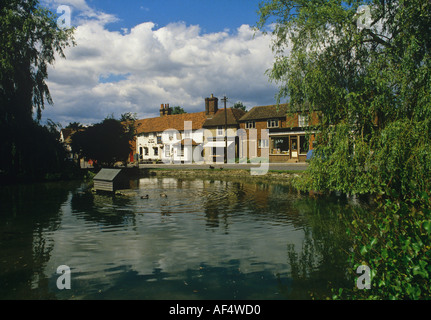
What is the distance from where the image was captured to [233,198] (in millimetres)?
19141

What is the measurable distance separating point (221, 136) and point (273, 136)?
9.71m

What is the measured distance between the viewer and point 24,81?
88.7 feet

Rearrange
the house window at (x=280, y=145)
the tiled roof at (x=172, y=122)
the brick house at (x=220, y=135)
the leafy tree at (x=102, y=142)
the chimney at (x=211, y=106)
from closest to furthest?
the leafy tree at (x=102, y=142)
the house window at (x=280, y=145)
the brick house at (x=220, y=135)
the chimney at (x=211, y=106)
the tiled roof at (x=172, y=122)

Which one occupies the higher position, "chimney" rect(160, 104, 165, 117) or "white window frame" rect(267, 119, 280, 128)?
"chimney" rect(160, 104, 165, 117)

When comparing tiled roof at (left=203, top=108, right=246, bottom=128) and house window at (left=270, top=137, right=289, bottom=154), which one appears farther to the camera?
tiled roof at (left=203, top=108, right=246, bottom=128)

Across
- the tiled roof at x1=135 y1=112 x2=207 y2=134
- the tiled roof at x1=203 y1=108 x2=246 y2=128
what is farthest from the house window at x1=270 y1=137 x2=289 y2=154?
the tiled roof at x1=135 y1=112 x2=207 y2=134

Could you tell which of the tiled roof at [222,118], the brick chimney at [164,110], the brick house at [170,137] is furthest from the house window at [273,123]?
the brick chimney at [164,110]

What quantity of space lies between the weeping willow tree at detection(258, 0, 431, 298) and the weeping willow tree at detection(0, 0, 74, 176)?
1992cm

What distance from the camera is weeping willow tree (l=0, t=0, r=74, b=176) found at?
2512 centimetres

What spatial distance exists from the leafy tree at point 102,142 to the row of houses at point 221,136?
2.91 m

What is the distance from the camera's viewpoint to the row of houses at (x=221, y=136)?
145 ft

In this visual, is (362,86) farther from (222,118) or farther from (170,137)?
(170,137)

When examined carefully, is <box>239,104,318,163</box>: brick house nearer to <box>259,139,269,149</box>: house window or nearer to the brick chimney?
Answer: <box>259,139,269,149</box>: house window

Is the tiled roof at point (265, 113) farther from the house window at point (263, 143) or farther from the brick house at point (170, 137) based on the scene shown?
the brick house at point (170, 137)
